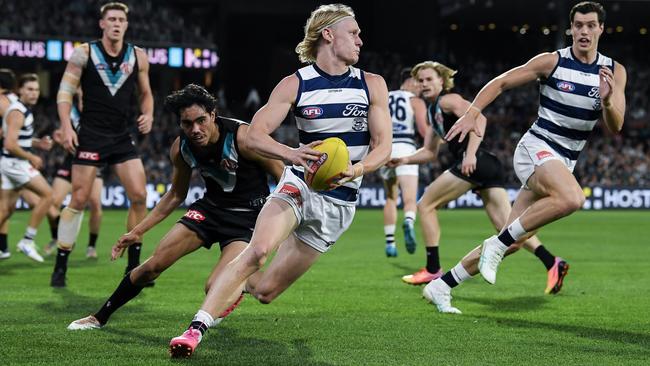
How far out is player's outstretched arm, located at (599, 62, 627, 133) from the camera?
25.1 ft

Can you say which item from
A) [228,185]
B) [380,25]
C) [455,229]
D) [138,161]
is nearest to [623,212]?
[455,229]

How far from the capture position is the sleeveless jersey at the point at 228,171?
279 inches

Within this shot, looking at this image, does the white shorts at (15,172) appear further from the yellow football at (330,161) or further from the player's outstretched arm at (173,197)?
the yellow football at (330,161)

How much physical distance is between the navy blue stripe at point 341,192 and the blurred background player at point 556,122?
150 cm

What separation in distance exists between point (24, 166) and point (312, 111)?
801 cm

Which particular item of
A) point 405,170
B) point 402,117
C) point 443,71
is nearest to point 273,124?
point 443,71

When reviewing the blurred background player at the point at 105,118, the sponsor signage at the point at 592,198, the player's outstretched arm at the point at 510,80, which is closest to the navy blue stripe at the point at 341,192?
the player's outstretched arm at the point at 510,80

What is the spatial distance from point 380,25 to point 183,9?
8745 millimetres

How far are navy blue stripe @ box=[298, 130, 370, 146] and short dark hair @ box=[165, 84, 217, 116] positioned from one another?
2.17ft

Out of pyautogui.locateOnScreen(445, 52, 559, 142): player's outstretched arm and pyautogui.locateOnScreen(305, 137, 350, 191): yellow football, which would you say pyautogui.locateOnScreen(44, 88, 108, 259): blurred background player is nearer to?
pyautogui.locateOnScreen(445, 52, 559, 142): player's outstretched arm

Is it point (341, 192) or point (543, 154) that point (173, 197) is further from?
point (543, 154)

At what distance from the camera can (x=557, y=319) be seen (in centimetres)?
818

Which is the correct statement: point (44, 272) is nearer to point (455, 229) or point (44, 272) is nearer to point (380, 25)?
point (455, 229)

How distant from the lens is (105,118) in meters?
10.3
